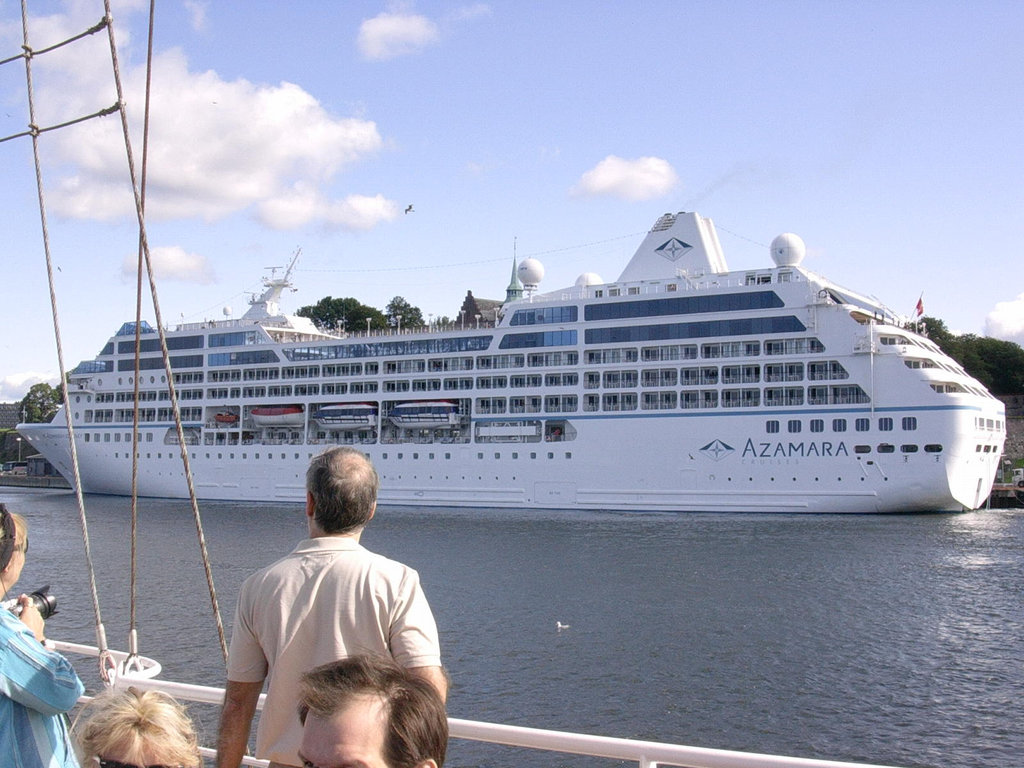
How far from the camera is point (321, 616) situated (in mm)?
2932

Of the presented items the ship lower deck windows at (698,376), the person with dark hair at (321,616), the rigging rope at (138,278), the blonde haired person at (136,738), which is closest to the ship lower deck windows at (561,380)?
the ship lower deck windows at (698,376)

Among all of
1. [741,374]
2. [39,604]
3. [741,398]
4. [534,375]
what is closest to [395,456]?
[534,375]

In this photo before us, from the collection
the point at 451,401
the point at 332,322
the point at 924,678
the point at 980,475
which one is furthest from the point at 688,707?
the point at 332,322

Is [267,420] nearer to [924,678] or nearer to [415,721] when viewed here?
[924,678]

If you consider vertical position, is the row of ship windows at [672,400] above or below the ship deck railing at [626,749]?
above

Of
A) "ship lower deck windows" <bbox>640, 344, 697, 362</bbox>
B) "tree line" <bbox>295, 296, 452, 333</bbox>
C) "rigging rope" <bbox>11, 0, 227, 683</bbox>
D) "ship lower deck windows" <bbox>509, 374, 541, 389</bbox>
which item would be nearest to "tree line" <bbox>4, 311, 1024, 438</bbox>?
"tree line" <bbox>295, 296, 452, 333</bbox>

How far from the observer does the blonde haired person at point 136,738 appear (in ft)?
7.95

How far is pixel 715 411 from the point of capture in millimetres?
39344

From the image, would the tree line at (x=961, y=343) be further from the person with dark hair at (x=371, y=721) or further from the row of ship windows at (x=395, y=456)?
the person with dark hair at (x=371, y=721)

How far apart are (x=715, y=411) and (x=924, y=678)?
25.2 m

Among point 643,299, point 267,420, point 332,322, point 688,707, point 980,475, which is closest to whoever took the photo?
point 688,707

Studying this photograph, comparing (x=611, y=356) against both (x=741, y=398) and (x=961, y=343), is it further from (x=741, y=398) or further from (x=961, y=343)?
(x=961, y=343)

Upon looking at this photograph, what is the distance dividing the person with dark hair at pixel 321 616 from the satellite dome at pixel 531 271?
46443 mm

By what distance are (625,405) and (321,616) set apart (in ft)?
128
